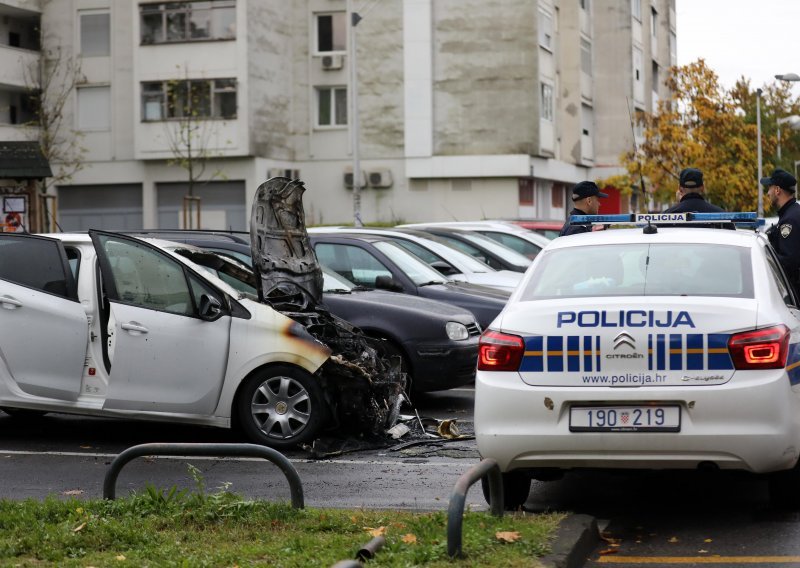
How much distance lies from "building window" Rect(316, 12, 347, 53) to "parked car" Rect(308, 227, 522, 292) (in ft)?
111

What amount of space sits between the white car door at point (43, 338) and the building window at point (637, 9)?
59773 mm

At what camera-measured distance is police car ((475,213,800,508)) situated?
667 cm

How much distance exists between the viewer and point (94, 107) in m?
49.8

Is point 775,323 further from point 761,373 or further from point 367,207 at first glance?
point 367,207

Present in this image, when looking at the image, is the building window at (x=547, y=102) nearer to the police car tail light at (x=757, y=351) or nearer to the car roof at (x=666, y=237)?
the car roof at (x=666, y=237)

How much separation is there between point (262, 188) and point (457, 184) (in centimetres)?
3881

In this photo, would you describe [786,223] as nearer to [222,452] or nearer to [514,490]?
[514,490]

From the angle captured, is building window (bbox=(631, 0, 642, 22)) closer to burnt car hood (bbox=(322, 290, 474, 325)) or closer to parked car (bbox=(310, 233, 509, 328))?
parked car (bbox=(310, 233, 509, 328))

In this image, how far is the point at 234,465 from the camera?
371 inches

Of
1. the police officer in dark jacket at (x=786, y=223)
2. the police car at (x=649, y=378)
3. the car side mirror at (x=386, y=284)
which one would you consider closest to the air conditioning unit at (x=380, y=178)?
the car side mirror at (x=386, y=284)

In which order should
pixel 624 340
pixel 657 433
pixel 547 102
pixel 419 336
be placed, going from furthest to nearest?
pixel 547 102 < pixel 419 336 < pixel 624 340 < pixel 657 433

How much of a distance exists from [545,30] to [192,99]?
1390cm

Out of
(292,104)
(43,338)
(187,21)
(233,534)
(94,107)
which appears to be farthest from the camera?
(292,104)

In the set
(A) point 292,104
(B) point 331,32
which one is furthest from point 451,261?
(B) point 331,32
